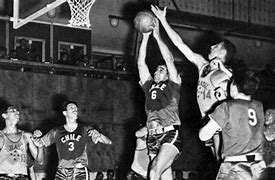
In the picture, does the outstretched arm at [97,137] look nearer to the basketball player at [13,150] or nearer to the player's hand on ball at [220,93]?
the basketball player at [13,150]

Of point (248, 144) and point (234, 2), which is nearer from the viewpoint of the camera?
point (248, 144)

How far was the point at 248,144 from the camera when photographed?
638 cm

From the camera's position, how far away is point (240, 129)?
6.35 meters

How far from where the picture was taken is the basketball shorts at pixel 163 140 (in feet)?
26.7

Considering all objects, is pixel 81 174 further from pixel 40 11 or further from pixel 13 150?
pixel 40 11

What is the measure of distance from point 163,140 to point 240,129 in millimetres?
1997

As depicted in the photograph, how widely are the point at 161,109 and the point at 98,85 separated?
220 inches

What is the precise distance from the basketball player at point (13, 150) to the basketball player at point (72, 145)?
0.79 ft

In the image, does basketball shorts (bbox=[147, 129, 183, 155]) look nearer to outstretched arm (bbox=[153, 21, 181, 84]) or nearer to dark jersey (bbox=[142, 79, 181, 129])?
dark jersey (bbox=[142, 79, 181, 129])

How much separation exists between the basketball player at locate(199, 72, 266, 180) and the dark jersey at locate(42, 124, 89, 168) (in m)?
3.16

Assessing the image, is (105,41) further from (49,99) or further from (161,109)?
(161,109)

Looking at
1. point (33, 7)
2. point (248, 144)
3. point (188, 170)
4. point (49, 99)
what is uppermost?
point (33, 7)

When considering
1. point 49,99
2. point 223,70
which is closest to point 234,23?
point 49,99

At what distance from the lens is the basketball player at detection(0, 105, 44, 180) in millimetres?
8875
